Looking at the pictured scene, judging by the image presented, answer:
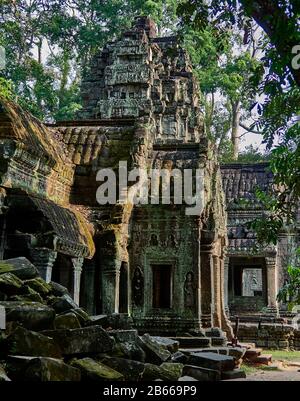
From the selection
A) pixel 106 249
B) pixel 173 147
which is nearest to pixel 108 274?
pixel 106 249

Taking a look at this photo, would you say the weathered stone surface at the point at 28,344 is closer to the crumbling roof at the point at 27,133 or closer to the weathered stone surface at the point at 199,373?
the weathered stone surface at the point at 199,373

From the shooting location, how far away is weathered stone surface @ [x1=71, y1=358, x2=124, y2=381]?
199 inches

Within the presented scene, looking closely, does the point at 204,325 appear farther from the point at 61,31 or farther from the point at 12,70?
the point at 61,31

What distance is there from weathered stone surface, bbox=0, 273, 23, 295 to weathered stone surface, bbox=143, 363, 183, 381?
1665 millimetres

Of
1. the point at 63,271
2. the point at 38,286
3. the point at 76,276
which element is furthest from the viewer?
the point at 63,271

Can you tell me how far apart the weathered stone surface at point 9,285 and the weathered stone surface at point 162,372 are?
1665mm

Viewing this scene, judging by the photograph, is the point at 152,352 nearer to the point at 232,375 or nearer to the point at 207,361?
the point at 207,361

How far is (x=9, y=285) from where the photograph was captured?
608 cm

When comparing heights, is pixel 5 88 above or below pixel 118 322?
above

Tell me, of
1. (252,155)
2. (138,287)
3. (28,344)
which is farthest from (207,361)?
(252,155)

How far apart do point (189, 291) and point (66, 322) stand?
6373 millimetres

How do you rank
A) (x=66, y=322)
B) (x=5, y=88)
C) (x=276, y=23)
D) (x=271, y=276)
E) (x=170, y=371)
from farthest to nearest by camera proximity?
1. (x=271, y=276)
2. (x=5, y=88)
3. (x=170, y=371)
4. (x=66, y=322)
5. (x=276, y=23)

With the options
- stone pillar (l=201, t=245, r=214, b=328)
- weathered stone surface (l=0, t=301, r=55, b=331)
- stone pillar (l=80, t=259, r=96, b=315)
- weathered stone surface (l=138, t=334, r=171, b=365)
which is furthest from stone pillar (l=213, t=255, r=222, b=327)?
weathered stone surface (l=0, t=301, r=55, b=331)

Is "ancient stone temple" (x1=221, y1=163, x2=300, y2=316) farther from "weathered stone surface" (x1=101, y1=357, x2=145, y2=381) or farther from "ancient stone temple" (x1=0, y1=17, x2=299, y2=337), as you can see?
"weathered stone surface" (x1=101, y1=357, x2=145, y2=381)
